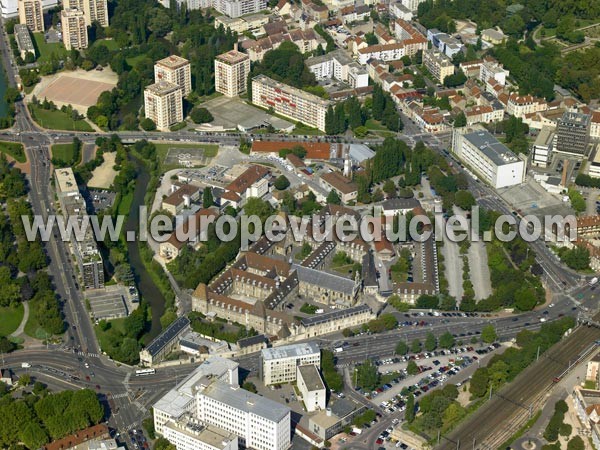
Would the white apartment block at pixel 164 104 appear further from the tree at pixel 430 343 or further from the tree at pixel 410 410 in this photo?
the tree at pixel 410 410

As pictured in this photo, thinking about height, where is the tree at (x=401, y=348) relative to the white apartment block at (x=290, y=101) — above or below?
above

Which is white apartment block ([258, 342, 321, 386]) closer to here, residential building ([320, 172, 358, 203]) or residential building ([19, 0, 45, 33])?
residential building ([320, 172, 358, 203])

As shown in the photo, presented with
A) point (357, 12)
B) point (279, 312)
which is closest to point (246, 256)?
point (279, 312)

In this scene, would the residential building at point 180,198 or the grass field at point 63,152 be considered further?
the grass field at point 63,152

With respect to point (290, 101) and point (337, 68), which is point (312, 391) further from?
point (337, 68)

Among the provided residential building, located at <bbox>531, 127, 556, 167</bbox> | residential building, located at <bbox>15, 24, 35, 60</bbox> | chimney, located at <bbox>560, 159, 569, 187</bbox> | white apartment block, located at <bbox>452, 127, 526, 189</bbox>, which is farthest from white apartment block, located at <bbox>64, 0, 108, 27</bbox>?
chimney, located at <bbox>560, 159, 569, 187</bbox>

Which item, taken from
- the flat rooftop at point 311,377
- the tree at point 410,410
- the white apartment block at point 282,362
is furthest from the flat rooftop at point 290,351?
the tree at point 410,410

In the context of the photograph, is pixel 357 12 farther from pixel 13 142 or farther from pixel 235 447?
pixel 235 447

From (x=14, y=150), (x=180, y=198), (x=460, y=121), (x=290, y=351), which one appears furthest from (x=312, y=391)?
(x=14, y=150)
